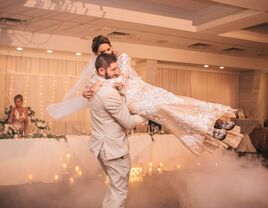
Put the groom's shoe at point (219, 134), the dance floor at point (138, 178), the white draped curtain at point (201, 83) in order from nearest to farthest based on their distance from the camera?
the groom's shoe at point (219, 134), the dance floor at point (138, 178), the white draped curtain at point (201, 83)

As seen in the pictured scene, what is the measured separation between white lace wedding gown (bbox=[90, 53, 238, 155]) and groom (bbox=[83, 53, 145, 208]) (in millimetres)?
243

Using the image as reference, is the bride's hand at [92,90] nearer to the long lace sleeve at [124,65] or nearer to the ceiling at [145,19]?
the long lace sleeve at [124,65]

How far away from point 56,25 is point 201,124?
4412mm

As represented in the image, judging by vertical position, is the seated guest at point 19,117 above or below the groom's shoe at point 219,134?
below

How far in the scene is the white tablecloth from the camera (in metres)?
4.82

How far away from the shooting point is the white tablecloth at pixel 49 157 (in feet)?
15.8

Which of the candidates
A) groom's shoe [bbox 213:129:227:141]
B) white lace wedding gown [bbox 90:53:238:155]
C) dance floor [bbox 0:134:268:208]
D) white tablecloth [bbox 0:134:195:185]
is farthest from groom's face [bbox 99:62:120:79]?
white tablecloth [bbox 0:134:195:185]

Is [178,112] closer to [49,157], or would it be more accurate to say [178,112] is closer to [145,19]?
[49,157]

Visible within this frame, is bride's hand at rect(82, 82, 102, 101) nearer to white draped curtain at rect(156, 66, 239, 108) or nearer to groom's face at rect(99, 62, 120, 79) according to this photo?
groom's face at rect(99, 62, 120, 79)

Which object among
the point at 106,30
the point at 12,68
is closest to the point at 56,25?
the point at 106,30

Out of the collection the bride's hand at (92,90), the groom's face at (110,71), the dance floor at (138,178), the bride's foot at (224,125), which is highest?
the groom's face at (110,71)

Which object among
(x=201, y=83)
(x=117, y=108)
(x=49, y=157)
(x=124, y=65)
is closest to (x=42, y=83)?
(x=49, y=157)

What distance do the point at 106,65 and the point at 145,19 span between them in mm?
3721

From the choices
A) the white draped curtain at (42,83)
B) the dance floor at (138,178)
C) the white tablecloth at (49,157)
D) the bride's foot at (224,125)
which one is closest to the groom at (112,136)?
the bride's foot at (224,125)
